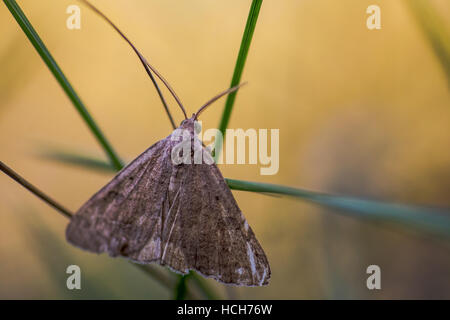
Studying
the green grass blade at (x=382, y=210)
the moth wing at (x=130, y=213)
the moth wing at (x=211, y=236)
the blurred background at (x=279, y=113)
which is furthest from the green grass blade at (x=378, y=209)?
the blurred background at (x=279, y=113)

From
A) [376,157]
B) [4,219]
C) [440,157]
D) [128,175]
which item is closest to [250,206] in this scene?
[376,157]

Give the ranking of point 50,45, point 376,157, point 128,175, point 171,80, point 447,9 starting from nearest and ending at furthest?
point 128,175 → point 50,45 → point 447,9 → point 376,157 → point 171,80

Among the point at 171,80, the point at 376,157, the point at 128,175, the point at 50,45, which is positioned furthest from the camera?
the point at 171,80

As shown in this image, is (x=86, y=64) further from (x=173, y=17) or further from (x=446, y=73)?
(x=446, y=73)

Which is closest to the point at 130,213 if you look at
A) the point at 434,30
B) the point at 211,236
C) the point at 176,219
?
the point at 176,219

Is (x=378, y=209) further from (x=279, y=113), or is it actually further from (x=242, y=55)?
(x=279, y=113)

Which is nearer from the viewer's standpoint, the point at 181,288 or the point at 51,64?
the point at 51,64

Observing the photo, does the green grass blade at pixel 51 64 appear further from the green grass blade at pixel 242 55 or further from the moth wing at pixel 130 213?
the green grass blade at pixel 242 55
